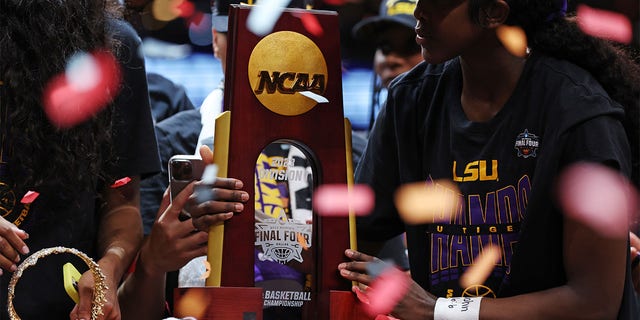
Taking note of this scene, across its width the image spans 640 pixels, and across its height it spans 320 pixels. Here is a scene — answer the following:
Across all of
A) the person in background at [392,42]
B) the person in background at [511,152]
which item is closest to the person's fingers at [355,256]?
the person in background at [511,152]

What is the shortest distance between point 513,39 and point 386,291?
2.04 feet

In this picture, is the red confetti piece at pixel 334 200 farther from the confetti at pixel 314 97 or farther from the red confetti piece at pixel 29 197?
the red confetti piece at pixel 29 197

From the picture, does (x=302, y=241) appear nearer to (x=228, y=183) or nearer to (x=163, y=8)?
(x=228, y=183)

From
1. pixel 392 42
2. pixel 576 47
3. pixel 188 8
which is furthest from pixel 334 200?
pixel 188 8

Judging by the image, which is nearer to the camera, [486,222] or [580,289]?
[580,289]

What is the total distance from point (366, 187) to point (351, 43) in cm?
397

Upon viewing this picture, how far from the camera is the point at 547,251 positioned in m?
1.90

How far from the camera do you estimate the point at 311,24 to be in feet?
6.28

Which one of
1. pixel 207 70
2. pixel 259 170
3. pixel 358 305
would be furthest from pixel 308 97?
pixel 207 70

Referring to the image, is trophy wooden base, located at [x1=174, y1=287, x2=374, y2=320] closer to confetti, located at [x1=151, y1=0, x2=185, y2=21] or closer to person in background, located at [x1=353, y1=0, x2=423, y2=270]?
confetti, located at [x1=151, y1=0, x2=185, y2=21]

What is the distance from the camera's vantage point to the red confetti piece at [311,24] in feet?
6.25

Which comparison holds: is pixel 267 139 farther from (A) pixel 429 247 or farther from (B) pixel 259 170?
(B) pixel 259 170

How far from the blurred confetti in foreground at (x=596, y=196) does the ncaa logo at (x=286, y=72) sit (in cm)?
54

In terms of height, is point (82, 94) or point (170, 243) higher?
point (82, 94)
